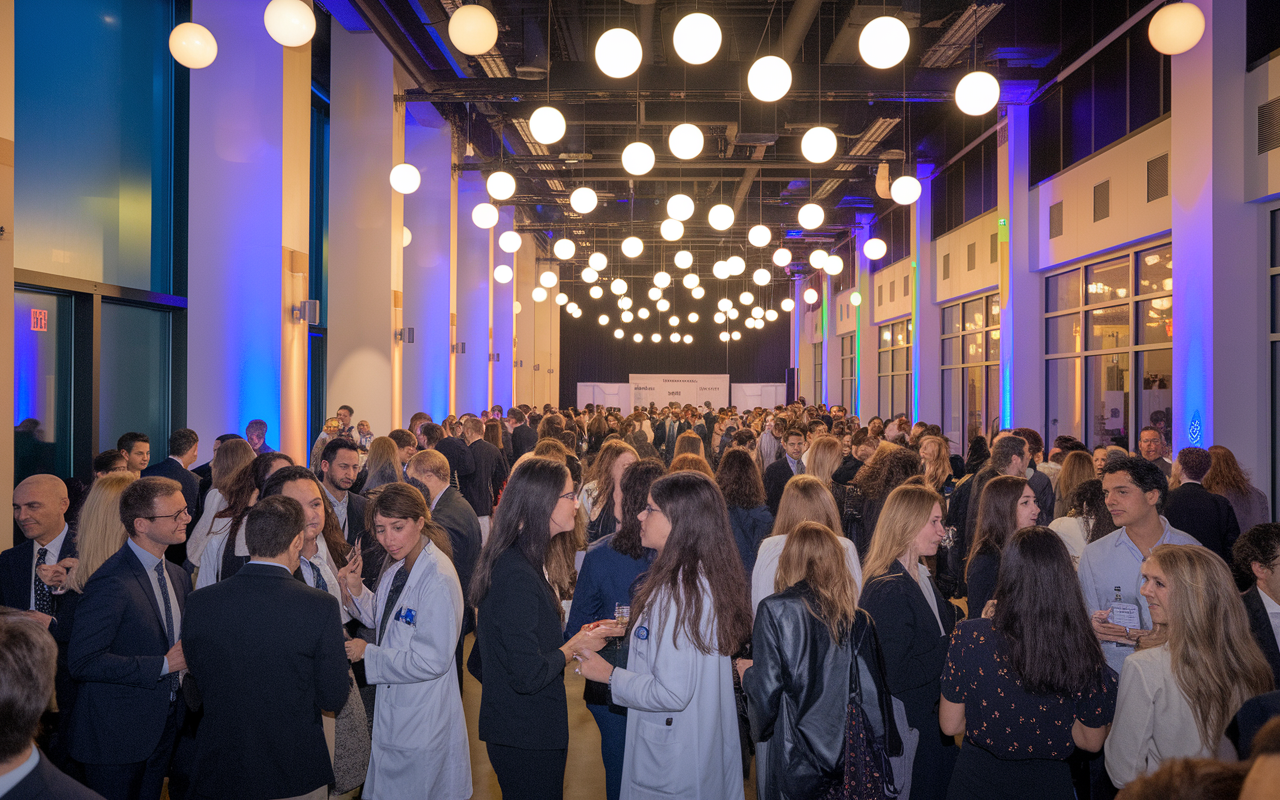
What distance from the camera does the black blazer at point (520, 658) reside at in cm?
259

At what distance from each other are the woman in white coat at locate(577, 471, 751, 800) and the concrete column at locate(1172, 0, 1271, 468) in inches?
241

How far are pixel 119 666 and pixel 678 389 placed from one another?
93.7ft

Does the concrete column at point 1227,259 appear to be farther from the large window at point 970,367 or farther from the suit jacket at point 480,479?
the suit jacket at point 480,479

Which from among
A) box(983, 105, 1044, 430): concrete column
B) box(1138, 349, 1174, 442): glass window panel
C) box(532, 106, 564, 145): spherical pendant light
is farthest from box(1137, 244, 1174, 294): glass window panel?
box(532, 106, 564, 145): spherical pendant light

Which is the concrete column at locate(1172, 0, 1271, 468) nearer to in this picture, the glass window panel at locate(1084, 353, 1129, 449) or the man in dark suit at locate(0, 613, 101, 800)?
the glass window panel at locate(1084, 353, 1129, 449)

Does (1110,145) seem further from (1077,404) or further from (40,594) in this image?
(40,594)

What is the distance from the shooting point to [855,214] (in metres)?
19.3

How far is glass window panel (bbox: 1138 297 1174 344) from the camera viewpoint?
26.5 feet

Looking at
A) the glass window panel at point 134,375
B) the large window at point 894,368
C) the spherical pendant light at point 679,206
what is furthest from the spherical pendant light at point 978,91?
the large window at point 894,368

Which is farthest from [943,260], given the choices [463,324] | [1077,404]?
[463,324]

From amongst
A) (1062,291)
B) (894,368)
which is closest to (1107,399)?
(1062,291)

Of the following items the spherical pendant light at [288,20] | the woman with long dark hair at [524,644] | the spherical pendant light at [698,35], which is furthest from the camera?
the spherical pendant light at [288,20]

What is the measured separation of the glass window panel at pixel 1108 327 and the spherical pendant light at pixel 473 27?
7361mm

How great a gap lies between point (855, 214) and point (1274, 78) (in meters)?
13.0
